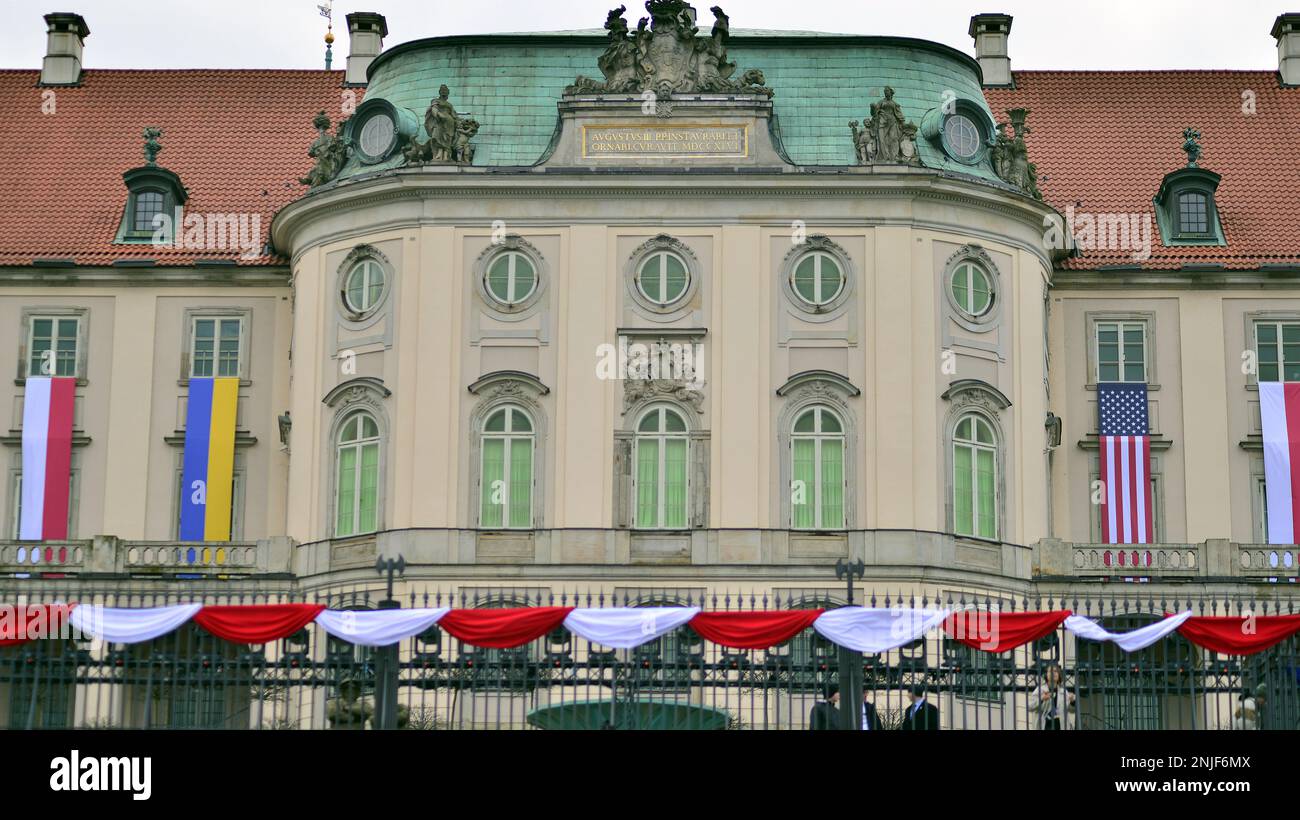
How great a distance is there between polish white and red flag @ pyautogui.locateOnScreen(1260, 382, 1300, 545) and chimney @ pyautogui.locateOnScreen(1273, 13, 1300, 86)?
459 inches

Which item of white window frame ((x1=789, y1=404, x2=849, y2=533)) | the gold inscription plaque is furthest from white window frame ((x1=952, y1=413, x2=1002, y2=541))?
the gold inscription plaque

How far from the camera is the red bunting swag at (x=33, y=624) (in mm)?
29844

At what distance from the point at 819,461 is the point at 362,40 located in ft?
65.2

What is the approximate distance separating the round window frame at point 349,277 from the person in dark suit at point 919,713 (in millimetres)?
20876

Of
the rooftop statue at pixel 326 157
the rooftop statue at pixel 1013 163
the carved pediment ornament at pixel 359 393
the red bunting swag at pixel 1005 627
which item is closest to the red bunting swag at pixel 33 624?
the red bunting swag at pixel 1005 627

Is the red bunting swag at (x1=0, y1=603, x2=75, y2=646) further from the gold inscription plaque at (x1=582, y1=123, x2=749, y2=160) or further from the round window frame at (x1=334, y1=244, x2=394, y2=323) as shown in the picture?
the gold inscription plaque at (x1=582, y1=123, x2=749, y2=160)

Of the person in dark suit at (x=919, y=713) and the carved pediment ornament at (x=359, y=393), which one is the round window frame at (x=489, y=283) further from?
the person in dark suit at (x=919, y=713)

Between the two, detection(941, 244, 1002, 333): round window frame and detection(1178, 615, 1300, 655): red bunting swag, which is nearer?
detection(1178, 615, 1300, 655): red bunting swag

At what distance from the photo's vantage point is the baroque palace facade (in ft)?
152

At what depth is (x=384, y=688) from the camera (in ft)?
96.2

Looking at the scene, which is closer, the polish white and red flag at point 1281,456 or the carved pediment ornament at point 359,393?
the carved pediment ornament at point 359,393

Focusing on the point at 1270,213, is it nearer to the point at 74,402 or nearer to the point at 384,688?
the point at 74,402

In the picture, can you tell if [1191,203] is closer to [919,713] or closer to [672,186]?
[672,186]
